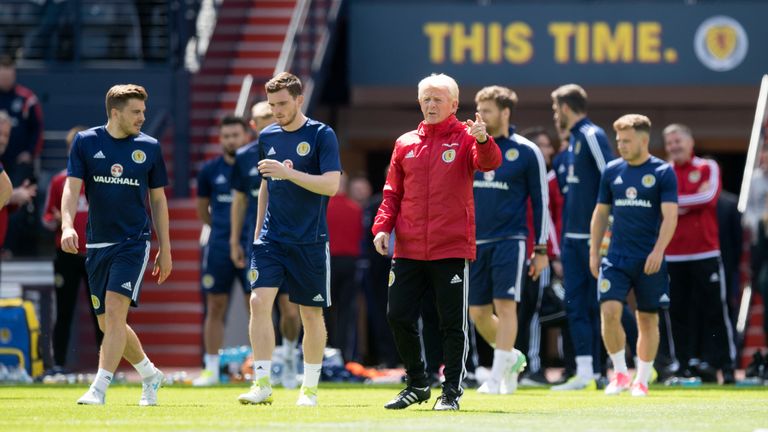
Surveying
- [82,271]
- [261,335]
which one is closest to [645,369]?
[261,335]

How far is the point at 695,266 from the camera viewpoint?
48.3 feet

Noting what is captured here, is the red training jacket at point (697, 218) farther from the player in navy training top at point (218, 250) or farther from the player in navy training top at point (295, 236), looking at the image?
the player in navy training top at point (295, 236)

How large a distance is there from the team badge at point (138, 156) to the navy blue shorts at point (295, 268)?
93cm

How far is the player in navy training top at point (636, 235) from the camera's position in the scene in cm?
1250

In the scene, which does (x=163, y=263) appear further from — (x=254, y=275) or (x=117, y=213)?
(x=254, y=275)

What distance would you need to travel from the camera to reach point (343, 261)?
723 inches

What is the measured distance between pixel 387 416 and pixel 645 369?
11.4 ft

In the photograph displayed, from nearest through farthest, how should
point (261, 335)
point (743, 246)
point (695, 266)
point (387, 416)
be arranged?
point (387, 416) < point (261, 335) < point (695, 266) < point (743, 246)

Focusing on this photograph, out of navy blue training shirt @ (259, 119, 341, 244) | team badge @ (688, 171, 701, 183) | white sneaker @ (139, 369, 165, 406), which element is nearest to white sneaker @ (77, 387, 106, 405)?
white sneaker @ (139, 369, 165, 406)

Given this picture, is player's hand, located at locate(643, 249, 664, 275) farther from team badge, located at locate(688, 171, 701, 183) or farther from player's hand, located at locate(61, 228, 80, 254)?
player's hand, located at locate(61, 228, 80, 254)

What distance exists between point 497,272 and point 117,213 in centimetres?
→ 323

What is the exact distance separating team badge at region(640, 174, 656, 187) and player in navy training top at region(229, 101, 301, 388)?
3.18 meters

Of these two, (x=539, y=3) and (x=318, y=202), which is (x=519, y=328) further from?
(x=539, y=3)

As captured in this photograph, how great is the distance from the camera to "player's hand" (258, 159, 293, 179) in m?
10.3
